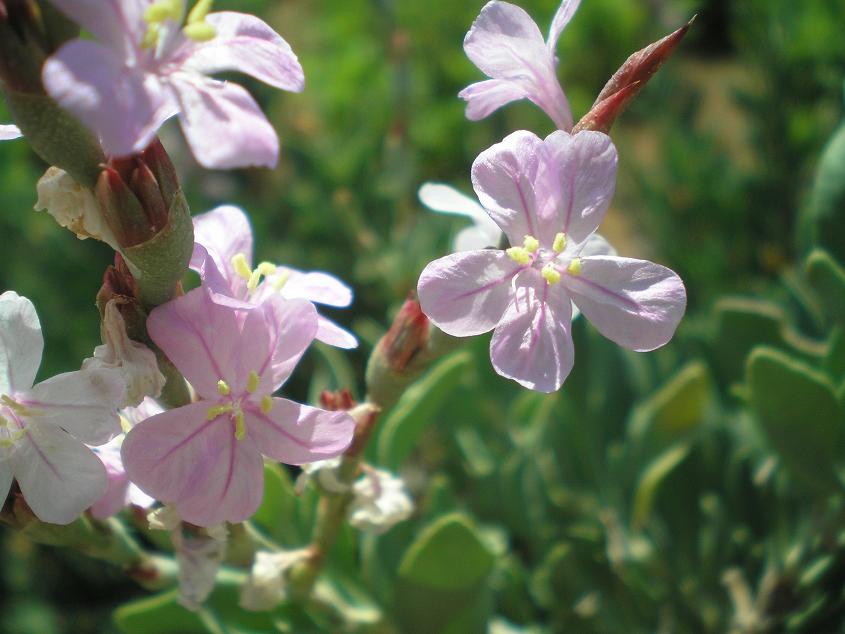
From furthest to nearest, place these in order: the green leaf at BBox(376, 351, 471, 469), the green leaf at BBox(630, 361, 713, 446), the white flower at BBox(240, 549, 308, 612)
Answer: the green leaf at BBox(630, 361, 713, 446) → the green leaf at BBox(376, 351, 471, 469) → the white flower at BBox(240, 549, 308, 612)

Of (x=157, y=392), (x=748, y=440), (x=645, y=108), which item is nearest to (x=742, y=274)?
(x=645, y=108)

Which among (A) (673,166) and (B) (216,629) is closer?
(B) (216,629)

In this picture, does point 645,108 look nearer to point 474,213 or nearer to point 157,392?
point 474,213

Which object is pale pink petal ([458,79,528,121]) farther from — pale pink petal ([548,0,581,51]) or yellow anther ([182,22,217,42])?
yellow anther ([182,22,217,42])

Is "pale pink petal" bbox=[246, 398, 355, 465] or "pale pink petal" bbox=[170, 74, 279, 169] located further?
"pale pink petal" bbox=[246, 398, 355, 465]

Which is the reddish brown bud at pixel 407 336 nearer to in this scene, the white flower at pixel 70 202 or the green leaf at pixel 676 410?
the white flower at pixel 70 202

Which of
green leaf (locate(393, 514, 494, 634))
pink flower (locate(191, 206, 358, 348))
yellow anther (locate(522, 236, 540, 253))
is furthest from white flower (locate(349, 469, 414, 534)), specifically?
yellow anther (locate(522, 236, 540, 253))
